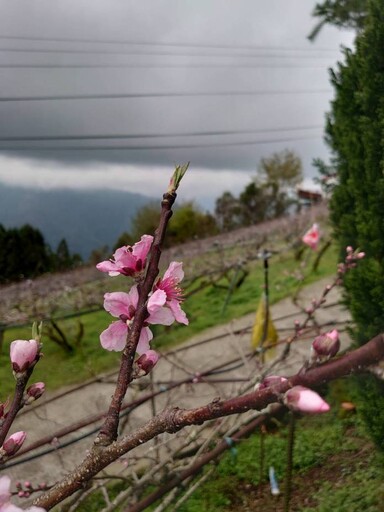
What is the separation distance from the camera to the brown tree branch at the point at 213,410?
1.52ft

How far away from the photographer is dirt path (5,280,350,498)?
3.62 m

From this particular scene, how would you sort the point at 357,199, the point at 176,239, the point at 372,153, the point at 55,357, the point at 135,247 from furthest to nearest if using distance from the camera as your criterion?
1. the point at 176,239
2. the point at 55,357
3. the point at 357,199
4. the point at 372,153
5. the point at 135,247

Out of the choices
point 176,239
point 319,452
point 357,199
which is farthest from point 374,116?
point 176,239

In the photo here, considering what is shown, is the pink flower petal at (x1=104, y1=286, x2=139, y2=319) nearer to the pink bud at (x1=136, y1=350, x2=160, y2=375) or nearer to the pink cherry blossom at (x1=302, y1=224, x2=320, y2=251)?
the pink bud at (x1=136, y1=350, x2=160, y2=375)

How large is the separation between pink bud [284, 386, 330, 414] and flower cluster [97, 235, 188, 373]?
209 mm

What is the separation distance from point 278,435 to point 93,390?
223cm

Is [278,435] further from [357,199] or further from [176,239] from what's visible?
[176,239]

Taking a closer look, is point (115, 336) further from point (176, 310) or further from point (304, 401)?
point (304, 401)

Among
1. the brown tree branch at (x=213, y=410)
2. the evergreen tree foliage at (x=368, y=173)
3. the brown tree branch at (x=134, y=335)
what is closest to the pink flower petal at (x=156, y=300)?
the brown tree branch at (x=134, y=335)

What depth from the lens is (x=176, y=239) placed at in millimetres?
18797

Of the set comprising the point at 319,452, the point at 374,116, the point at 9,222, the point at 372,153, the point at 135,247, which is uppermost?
the point at 9,222

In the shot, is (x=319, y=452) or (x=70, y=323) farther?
(x=70, y=323)

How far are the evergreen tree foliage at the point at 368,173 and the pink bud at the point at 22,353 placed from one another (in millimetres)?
1781

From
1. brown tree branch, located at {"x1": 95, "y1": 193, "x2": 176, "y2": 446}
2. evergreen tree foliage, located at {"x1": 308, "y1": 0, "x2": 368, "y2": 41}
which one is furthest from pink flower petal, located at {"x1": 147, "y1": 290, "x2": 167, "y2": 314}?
evergreen tree foliage, located at {"x1": 308, "y1": 0, "x2": 368, "y2": 41}
